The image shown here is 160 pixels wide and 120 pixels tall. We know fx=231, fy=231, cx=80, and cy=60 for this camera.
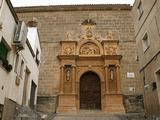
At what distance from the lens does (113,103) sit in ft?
46.4

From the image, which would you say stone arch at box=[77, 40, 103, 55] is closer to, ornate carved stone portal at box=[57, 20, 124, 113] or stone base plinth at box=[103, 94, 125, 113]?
ornate carved stone portal at box=[57, 20, 124, 113]

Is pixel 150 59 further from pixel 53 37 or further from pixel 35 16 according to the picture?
pixel 35 16

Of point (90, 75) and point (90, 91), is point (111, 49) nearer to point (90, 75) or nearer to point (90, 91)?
point (90, 75)

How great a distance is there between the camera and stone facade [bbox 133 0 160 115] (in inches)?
370

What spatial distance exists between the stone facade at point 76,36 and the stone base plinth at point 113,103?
22 centimetres

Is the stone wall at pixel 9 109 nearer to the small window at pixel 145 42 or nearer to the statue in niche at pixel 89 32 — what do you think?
the small window at pixel 145 42

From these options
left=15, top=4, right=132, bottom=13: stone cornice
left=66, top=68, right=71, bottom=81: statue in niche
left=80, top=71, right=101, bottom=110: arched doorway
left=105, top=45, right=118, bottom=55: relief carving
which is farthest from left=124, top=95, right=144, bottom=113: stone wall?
left=15, top=4, right=132, bottom=13: stone cornice

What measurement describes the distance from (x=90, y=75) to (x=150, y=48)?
6059 millimetres

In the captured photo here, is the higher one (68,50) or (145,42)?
(68,50)

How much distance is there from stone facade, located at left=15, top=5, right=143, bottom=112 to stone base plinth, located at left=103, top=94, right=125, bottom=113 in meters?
0.22

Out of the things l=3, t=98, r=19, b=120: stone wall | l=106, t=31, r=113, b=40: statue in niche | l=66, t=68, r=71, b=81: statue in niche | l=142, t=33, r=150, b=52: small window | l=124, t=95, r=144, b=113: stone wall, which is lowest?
l=3, t=98, r=19, b=120: stone wall

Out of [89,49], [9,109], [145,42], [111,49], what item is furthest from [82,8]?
[9,109]

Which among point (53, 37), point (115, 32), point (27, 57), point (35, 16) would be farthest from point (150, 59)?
point (35, 16)

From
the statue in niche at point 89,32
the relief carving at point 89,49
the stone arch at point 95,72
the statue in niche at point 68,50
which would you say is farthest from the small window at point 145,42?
the statue in niche at point 68,50
